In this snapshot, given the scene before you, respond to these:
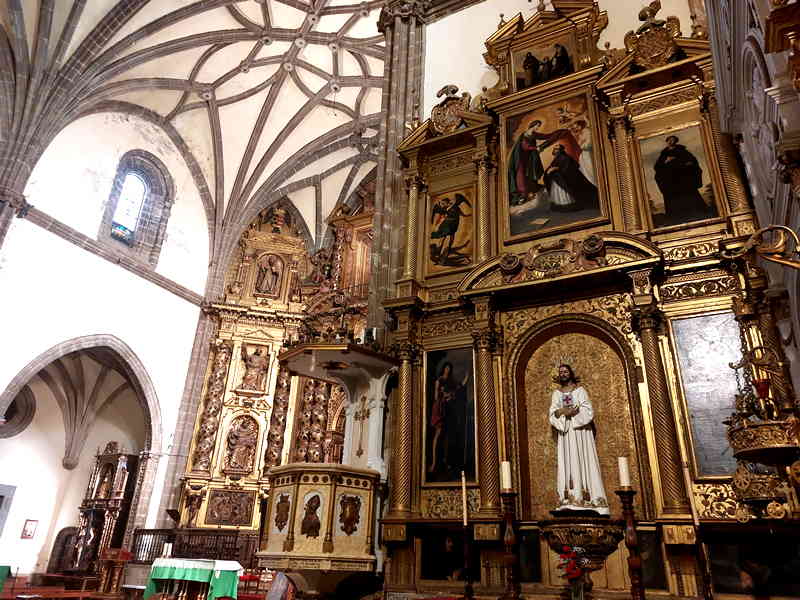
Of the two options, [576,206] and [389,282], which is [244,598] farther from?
[576,206]

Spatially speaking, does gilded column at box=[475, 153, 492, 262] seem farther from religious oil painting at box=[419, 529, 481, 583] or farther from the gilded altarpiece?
religious oil painting at box=[419, 529, 481, 583]

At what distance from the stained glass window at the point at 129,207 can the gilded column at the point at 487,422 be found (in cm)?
1210

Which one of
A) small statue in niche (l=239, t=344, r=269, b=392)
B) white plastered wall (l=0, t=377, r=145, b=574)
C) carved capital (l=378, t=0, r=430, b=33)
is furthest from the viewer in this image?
small statue in niche (l=239, t=344, r=269, b=392)

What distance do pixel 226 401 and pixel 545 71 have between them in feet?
39.8

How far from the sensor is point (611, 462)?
654 cm

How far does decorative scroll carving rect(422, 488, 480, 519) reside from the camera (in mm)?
6922

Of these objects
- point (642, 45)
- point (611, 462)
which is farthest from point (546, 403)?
point (642, 45)

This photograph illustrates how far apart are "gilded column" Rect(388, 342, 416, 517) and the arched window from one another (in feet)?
35.3

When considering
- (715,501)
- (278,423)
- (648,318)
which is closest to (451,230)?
(648,318)

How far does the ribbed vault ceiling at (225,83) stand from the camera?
43.2ft

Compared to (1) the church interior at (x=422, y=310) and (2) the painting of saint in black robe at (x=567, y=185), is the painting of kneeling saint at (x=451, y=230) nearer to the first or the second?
(1) the church interior at (x=422, y=310)

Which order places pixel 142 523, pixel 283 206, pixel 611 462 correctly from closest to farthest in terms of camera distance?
pixel 611 462, pixel 142 523, pixel 283 206

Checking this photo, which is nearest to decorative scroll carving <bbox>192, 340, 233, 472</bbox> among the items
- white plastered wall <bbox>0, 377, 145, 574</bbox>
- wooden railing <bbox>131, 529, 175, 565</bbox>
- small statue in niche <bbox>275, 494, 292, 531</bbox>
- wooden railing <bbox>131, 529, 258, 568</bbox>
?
wooden railing <bbox>131, 529, 258, 568</bbox>

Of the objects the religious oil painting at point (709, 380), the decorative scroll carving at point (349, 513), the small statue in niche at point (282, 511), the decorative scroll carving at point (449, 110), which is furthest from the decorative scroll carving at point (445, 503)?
the decorative scroll carving at point (449, 110)
